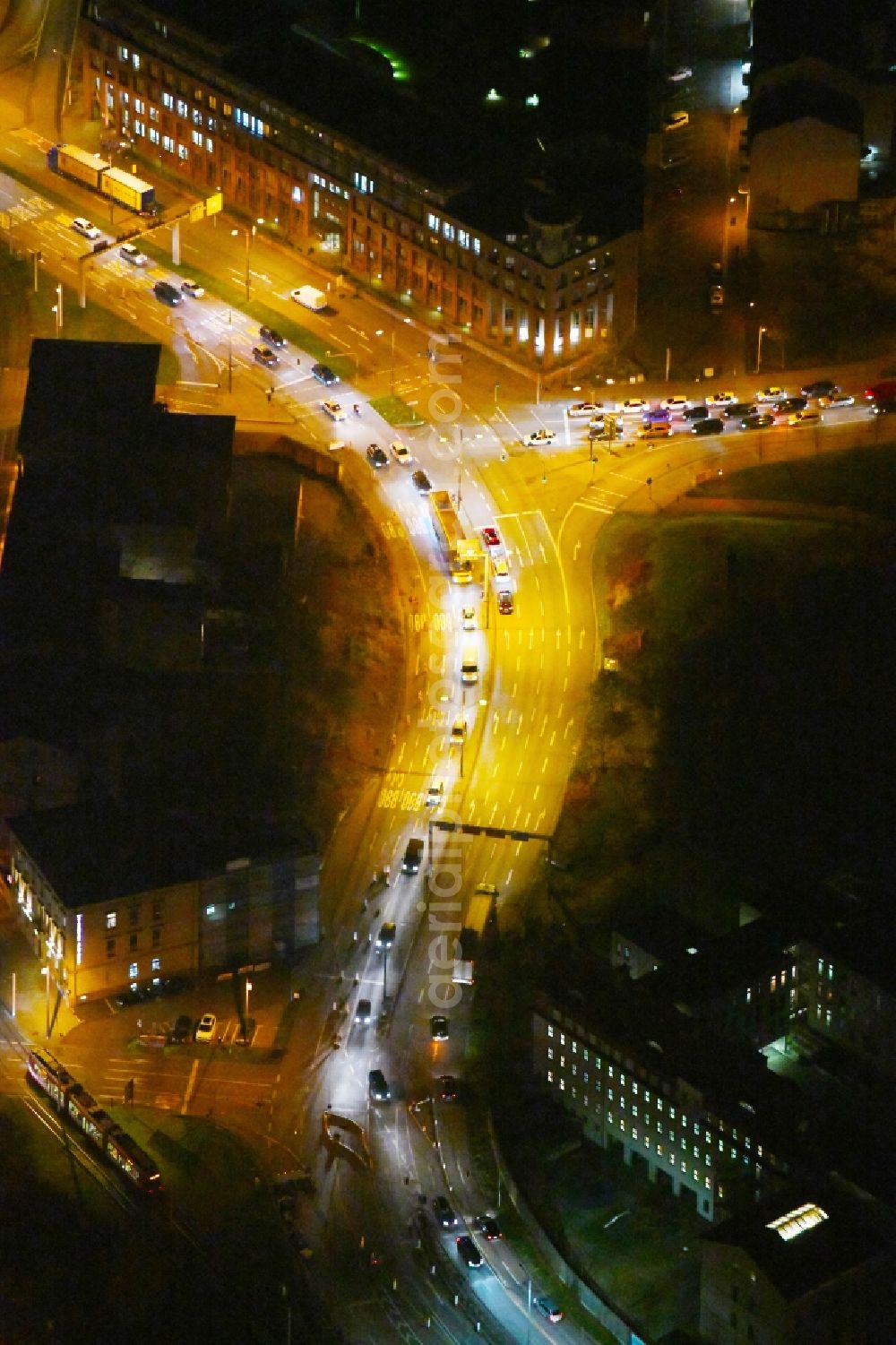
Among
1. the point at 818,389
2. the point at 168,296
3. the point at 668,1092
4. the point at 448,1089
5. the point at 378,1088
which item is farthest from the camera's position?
the point at 168,296

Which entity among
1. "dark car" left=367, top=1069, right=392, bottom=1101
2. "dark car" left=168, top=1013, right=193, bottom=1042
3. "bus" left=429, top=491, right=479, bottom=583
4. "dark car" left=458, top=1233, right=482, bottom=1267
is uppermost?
"bus" left=429, top=491, right=479, bottom=583

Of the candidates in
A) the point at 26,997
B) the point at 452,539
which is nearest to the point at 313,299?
the point at 452,539

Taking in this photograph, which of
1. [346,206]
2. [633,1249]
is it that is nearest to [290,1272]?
[633,1249]

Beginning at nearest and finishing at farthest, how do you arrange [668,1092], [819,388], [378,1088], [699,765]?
[668,1092], [378,1088], [699,765], [819,388]

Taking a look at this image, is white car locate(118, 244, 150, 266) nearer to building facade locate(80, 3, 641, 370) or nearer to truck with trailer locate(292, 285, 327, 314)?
building facade locate(80, 3, 641, 370)

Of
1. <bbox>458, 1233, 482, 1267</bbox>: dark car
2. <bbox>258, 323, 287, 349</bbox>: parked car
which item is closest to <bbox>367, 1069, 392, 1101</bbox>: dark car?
<bbox>458, 1233, 482, 1267</bbox>: dark car

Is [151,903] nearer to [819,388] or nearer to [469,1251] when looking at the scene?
[469,1251]

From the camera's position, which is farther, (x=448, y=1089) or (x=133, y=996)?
(x=133, y=996)

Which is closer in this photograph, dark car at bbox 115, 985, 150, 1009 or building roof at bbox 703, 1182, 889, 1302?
building roof at bbox 703, 1182, 889, 1302
